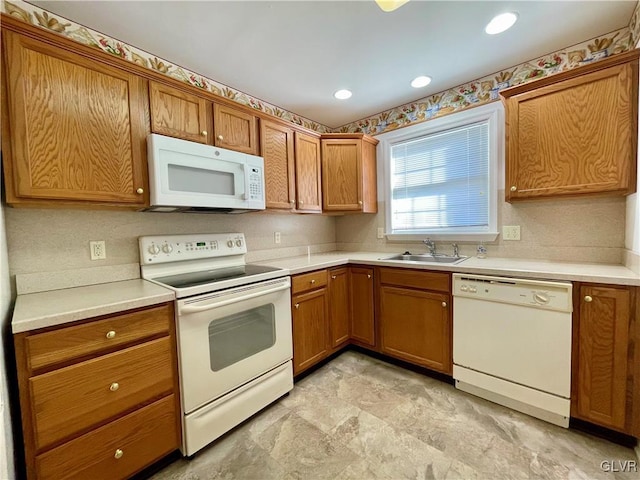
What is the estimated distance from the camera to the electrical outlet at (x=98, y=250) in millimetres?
1635

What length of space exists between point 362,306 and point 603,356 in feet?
5.00

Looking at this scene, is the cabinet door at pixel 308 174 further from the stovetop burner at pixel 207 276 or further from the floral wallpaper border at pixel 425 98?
the stovetop burner at pixel 207 276

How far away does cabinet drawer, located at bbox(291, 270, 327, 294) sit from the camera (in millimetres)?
2076

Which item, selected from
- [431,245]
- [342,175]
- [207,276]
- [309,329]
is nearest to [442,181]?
[431,245]

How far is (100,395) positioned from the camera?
119 cm

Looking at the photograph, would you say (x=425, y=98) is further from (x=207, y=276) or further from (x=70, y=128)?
(x=70, y=128)

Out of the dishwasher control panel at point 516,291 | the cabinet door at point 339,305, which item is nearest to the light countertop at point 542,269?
the dishwasher control panel at point 516,291

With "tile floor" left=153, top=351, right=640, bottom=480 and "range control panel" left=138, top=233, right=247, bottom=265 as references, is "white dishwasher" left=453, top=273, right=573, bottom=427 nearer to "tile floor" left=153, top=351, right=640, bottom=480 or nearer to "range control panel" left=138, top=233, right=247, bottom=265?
"tile floor" left=153, top=351, right=640, bottom=480

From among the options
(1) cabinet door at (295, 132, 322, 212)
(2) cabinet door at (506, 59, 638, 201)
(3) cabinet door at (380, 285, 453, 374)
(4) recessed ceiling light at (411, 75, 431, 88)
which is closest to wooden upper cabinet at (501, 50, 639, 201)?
(2) cabinet door at (506, 59, 638, 201)

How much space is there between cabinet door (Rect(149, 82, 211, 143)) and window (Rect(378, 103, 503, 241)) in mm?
1848

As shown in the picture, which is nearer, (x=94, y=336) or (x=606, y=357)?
(x=94, y=336)

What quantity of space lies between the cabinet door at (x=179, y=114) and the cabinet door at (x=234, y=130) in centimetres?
6

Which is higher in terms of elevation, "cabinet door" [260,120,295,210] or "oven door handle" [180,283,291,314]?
"cabinet door" [260,120,295,210]

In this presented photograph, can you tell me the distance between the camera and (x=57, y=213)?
5.02 ft
